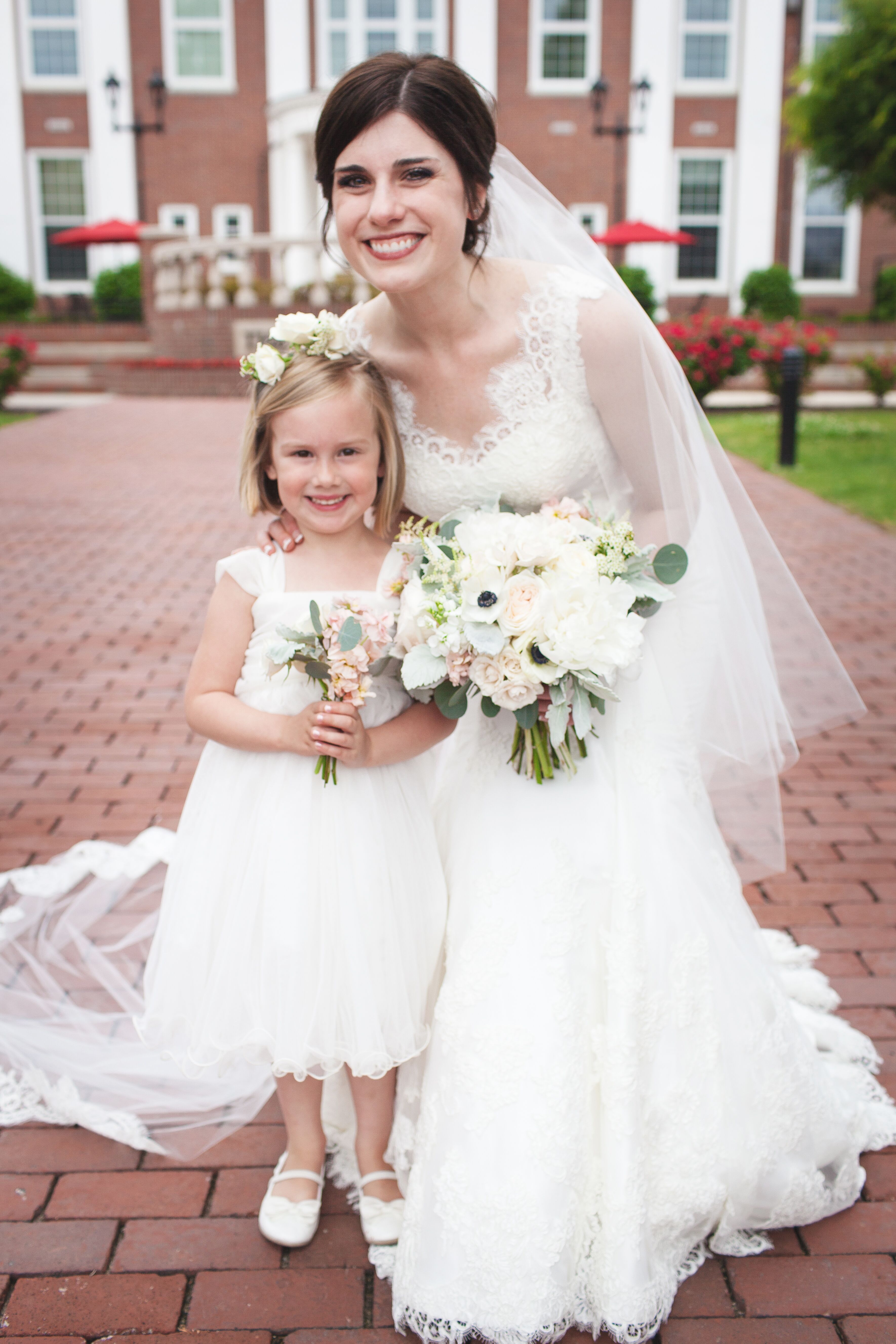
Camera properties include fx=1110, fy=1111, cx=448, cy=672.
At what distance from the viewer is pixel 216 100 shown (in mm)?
23312

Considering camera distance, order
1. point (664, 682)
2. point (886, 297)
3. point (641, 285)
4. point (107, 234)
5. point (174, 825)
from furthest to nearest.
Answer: point (886, 297) → point (107, 234) → point (641, 285) → point (174, 825) → point (664, 682)

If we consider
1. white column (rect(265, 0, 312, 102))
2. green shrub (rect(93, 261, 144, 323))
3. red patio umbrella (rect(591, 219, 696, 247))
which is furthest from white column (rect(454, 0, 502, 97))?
green shrub (rect(93, 261, 144, 323))

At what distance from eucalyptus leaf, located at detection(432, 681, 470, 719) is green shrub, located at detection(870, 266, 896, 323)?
23326 millimetres

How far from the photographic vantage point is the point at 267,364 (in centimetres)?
219

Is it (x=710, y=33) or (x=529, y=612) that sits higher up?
(x=710, y=33)

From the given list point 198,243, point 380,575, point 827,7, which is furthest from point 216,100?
point 380,575

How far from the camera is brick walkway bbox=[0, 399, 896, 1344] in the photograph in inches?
80.3

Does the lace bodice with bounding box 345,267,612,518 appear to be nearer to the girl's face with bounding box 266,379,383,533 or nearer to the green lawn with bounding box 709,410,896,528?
the girl's face with bounding box 266,379,383,533

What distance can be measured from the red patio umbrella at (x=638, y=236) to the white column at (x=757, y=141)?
349 centimetres

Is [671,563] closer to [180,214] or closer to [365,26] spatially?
[180,214]

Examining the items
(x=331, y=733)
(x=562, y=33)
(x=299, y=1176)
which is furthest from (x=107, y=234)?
(x=299, y=1176)

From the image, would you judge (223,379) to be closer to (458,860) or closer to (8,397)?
(8,397)

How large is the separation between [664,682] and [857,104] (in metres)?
14.0

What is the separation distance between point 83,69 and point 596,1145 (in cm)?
2705
